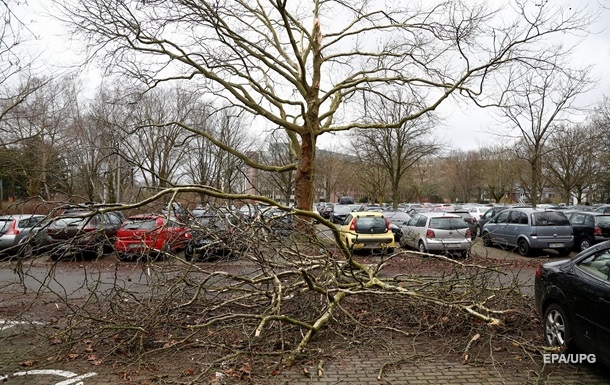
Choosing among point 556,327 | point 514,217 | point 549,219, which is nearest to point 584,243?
point 549,219

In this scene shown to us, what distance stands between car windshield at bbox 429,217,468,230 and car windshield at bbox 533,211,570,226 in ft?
8.06

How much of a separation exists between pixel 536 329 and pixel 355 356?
2.73 meters

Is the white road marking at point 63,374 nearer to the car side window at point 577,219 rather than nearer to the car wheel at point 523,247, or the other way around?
the car wheel at point 523,247

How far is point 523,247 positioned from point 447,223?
9.31 ft

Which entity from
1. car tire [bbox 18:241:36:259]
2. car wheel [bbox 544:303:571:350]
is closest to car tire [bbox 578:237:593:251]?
car wheel [bbox 544:303:571:350]

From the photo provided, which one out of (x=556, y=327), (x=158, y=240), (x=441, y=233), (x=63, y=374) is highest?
(x=158, y=240)

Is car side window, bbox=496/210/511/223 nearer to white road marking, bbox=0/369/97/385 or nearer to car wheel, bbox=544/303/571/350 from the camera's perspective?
car wheel, bbox=544/303/571/350

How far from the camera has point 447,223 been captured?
1396 cm

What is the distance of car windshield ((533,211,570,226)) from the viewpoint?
1386 centimetres

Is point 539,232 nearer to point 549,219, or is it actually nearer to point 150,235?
point 549,219

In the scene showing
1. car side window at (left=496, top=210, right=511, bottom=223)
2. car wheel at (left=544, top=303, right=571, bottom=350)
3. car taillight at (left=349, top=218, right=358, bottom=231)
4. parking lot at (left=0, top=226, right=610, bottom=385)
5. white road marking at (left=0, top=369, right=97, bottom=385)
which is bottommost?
white road marking at (left=0, top=369, right=97, bottom=385)

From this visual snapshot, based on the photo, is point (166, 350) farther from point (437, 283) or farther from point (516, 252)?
point (516, 252)

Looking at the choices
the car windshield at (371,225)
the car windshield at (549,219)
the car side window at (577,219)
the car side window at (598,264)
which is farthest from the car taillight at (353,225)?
the car side window at (598,264)

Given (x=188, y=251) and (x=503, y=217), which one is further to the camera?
(x=503, y=217)
